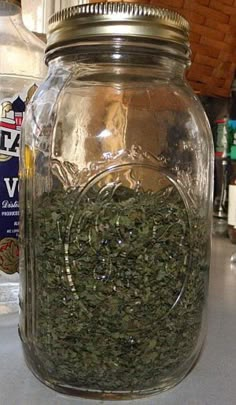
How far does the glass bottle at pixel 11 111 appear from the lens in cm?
52

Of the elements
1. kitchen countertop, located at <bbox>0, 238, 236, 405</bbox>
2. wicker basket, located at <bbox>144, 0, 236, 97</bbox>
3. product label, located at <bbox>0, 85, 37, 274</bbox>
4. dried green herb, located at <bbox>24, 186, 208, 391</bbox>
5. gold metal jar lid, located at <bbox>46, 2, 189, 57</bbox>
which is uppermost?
wicker basket, located at <bbox>144, 0, 236, 97</bbox>

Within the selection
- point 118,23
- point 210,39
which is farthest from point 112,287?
point 210,39

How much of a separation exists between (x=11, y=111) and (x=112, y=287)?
0.23 metres

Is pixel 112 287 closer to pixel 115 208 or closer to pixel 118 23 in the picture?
pixel 115 208

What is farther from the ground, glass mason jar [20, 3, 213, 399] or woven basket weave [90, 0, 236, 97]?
woven basket weave [90, 0, 236, 97]

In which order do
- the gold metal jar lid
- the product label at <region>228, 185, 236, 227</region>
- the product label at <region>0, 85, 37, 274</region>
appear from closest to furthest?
the gold metal jar lid < the product label at <region>0, 85, 37, 274</region> < the product label at <region>228, 185, 236, 227</region>

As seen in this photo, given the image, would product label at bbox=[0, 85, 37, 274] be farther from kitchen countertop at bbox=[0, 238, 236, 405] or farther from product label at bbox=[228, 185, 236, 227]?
product label at bbox=[228, 185, 236, 227]

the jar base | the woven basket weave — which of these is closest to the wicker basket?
the woven basket weave

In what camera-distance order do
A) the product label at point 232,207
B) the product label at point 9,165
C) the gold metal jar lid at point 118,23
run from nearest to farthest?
the gold metal jar lid at point 118,23 → the product label at point 9,165 → the product label at point 232,207

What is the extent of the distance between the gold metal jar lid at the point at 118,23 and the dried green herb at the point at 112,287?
0.10m

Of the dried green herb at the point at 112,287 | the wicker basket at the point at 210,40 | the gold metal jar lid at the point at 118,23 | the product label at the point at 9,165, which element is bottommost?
the dried green herb at the point at 112,287

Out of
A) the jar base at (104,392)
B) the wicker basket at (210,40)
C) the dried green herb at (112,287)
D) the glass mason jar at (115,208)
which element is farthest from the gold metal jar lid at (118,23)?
the wicker basket at (210,40)

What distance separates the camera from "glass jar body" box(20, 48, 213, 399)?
37cm

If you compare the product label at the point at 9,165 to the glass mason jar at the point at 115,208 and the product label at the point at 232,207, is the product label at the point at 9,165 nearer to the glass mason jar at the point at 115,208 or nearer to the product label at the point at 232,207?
the glass mason jar at the point at 115,208
